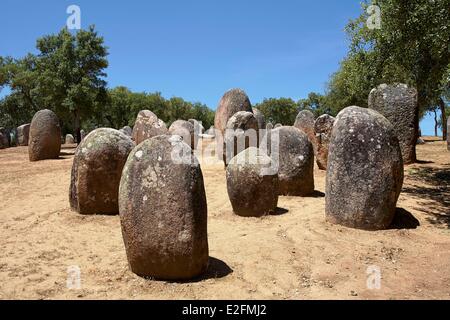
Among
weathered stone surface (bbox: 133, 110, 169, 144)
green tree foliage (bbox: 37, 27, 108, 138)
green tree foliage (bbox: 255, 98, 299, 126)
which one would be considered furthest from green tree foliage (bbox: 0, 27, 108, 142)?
green tree foliage (bbox: 255, 98, 299, 126)

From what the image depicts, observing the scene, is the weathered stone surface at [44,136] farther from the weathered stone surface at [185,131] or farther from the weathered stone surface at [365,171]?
the weathered stone surface at [365,171]

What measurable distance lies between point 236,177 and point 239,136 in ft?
19.2

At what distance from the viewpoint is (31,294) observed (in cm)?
461

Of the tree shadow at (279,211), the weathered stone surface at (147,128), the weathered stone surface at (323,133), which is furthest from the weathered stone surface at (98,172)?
the weathered stone surface at (147,128)

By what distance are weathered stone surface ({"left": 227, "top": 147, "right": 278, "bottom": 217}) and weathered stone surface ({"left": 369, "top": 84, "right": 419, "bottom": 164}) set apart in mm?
6834

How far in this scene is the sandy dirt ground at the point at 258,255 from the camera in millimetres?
4777

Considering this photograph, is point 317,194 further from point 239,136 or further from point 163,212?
point 163,212

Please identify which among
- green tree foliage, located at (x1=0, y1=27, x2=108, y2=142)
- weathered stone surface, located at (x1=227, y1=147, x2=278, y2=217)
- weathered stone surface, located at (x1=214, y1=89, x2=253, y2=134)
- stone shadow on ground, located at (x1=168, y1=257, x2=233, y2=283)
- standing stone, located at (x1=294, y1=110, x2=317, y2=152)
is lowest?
stone shadow on ground, located at (x1=168, y1=257, x2=233, y2=283)

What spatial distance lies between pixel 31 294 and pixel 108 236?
2.55 m

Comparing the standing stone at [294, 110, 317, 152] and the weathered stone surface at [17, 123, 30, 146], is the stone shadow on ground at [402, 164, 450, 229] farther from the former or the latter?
the weathered stone surface at [17, 123, 30, 146]

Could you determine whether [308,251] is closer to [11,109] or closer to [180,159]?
[180,159]

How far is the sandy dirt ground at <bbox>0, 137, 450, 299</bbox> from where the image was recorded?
4777 mm

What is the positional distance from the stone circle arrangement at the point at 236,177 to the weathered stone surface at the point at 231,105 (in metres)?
2.86

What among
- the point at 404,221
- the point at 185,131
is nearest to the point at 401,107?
the point at 404,221
